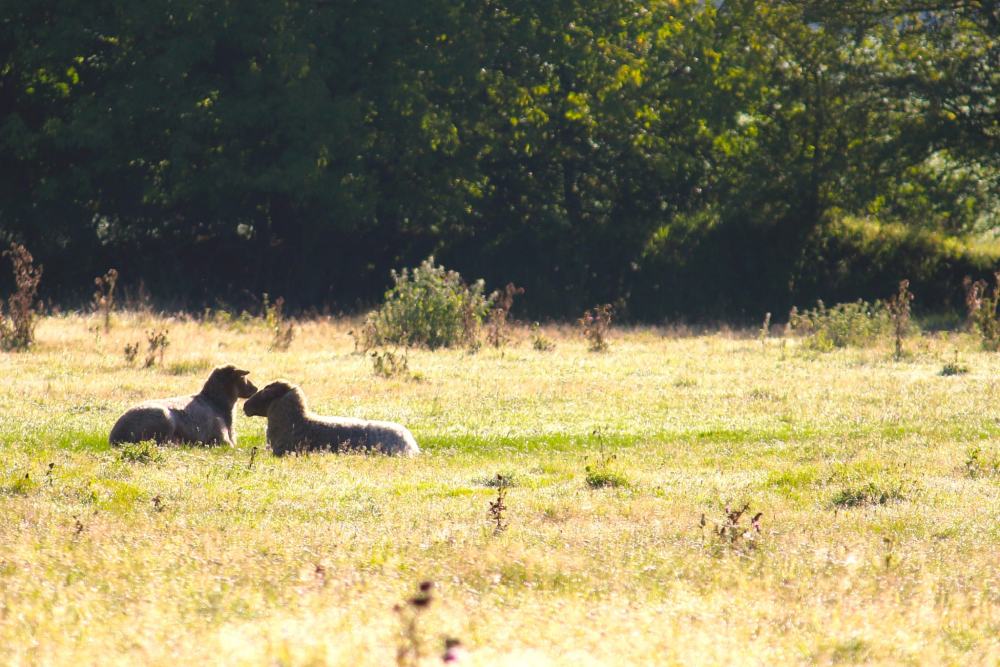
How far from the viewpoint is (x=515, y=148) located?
120ft

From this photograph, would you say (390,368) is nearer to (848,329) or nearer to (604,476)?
(604,476)

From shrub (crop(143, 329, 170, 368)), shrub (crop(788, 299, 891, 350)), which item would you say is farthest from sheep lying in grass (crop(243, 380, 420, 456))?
shrub (crop(788, 299, 891, 350))

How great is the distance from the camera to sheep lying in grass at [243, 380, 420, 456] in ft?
44.5

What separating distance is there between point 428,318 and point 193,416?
454 inches

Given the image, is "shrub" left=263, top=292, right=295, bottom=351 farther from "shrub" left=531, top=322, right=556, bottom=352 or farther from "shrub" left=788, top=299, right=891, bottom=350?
"shrub" left=788, top=299, right=891, bottom=350

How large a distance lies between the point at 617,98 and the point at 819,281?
7039mm

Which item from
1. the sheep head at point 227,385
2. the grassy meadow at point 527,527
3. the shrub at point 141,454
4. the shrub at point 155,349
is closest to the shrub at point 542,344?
the grassy meadow at point 527,527

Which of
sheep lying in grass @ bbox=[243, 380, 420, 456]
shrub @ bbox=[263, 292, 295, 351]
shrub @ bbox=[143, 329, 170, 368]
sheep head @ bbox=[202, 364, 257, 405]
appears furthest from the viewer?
shrub @ bbox=[263, 292, 295, 351]

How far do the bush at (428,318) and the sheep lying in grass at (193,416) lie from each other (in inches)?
400

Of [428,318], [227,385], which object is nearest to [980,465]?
[227,385]

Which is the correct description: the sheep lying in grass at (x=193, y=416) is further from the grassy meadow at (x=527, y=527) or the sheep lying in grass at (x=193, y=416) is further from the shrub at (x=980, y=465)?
the shrub at (x=980, y=465)

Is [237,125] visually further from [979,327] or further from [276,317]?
[979,327]

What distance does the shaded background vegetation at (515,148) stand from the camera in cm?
3186

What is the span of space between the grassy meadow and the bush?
5348 millimetres
